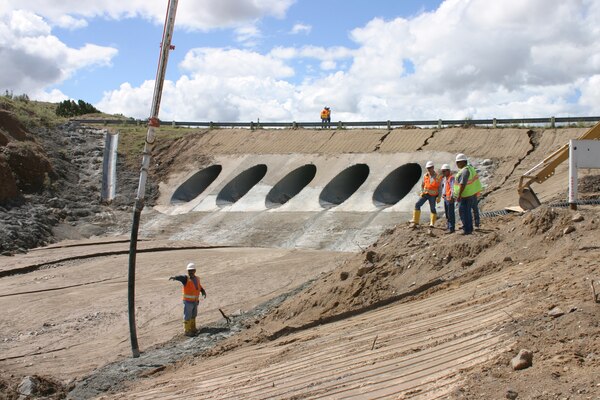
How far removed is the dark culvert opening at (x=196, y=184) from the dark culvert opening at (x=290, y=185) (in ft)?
13.9

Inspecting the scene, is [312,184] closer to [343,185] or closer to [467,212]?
[343,185]

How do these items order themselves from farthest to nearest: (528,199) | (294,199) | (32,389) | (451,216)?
(294,199), (528,199), (451,216), (32,389)

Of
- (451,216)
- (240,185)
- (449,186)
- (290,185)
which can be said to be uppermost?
(240,185)

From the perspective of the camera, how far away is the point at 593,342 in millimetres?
5781

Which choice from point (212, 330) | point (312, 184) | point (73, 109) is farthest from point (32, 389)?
point (73, 109)

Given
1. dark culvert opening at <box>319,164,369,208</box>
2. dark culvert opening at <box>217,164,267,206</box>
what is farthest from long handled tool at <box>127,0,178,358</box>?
dark culvert opening at <box>217,164,267,206</box>

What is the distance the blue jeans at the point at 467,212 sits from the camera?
1203 cm

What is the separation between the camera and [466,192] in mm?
12383

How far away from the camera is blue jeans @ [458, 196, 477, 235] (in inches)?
474

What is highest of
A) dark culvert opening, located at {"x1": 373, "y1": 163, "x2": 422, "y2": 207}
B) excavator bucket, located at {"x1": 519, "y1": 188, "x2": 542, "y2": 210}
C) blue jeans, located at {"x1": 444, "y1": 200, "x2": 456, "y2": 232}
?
dark culvert opening, located at {"x1": 373, "y1": 163, "x2": 422, "y2": 207}

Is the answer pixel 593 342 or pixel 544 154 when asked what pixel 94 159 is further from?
pixel 593 342

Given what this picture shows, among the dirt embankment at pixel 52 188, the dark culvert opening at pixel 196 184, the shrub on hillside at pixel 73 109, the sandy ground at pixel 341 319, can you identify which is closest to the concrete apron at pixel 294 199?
the dark culvert opening at pixel 196 184

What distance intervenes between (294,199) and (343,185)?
2.28 m

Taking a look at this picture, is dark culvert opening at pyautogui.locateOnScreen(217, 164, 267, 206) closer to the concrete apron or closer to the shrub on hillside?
the concrete apron
